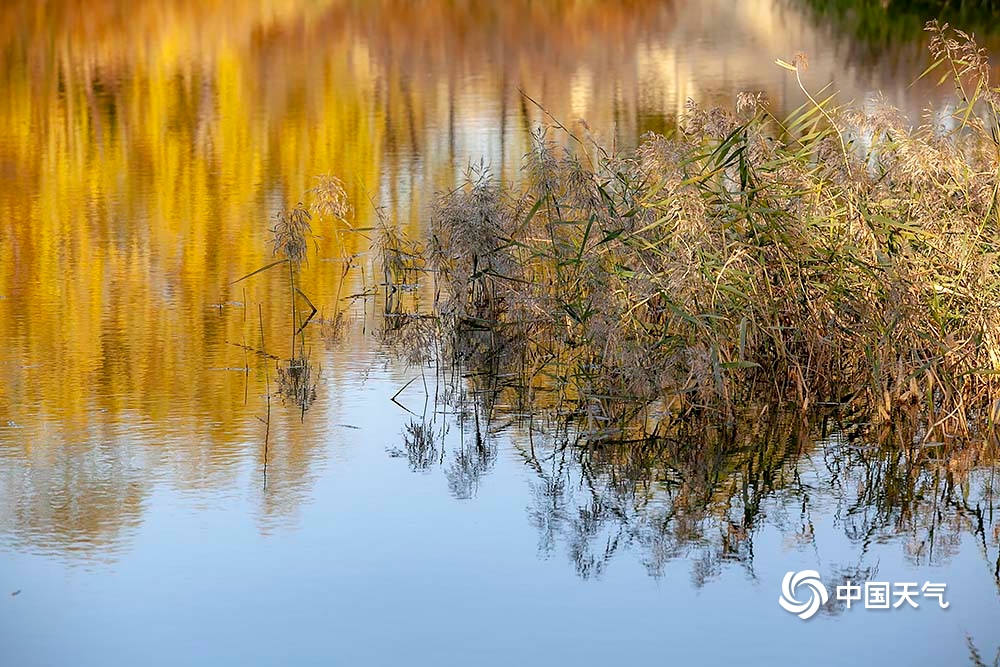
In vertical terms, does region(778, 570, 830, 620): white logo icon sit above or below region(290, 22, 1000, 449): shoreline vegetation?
below

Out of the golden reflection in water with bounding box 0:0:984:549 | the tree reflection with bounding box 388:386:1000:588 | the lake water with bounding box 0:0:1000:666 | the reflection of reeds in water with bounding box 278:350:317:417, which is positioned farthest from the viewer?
the reflection of reeds in water with bounding box 278:350:317:417

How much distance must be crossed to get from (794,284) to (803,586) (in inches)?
70.7

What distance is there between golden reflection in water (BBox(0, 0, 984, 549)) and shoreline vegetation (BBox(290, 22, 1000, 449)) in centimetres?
128

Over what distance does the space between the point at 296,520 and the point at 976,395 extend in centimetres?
252

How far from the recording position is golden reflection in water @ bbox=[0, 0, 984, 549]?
623 cm

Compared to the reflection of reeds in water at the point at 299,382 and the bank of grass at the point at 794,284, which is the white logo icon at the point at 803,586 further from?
the reflection of reeds in water at the point at 299,382

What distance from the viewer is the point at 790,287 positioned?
21.5ft

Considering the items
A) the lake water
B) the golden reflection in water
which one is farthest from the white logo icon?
the golden reflection in water

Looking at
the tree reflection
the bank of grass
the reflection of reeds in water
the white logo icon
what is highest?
the bank of grass

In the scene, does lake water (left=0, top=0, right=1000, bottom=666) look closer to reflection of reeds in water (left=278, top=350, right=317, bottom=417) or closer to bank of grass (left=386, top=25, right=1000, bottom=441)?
reflection of reeds in water (left=278, top=350, right=317, bottom=417)

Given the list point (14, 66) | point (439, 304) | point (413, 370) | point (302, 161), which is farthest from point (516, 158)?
point (14, 66)

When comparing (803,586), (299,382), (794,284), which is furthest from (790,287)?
(299,382)

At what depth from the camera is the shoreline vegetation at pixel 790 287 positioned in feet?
20.7

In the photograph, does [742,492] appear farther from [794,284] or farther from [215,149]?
[215,149]
